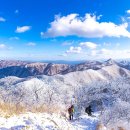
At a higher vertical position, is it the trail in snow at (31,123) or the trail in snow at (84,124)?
the trail in snow at (31,123)

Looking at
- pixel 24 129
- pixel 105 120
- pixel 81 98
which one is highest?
pixel 24 129

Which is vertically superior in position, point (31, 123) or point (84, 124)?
point (31, 123)

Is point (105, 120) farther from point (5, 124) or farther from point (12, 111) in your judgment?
point (5, 124)

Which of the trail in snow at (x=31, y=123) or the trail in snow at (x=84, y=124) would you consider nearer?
the trail in snow at (x=31, y=123)

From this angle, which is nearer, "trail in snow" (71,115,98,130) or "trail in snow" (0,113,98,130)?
"trail in snow" (0,113,98,130)

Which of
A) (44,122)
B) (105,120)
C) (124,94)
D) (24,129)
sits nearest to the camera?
(24,129)

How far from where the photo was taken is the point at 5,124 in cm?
1900

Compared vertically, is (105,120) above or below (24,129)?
below

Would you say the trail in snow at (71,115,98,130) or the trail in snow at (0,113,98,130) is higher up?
the trail in snow at (0,113,98,130)

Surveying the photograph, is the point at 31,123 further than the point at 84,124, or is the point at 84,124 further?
the point at 84,124

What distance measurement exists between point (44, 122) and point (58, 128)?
1.15m

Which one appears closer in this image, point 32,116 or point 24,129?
point 24,129

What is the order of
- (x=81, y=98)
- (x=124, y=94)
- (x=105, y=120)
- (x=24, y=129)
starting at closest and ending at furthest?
(x=24, y=129)
(x=105, y=120)
(x=124, y=94)
(x=81, y=98)

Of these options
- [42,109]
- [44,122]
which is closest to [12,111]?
[44,122]
